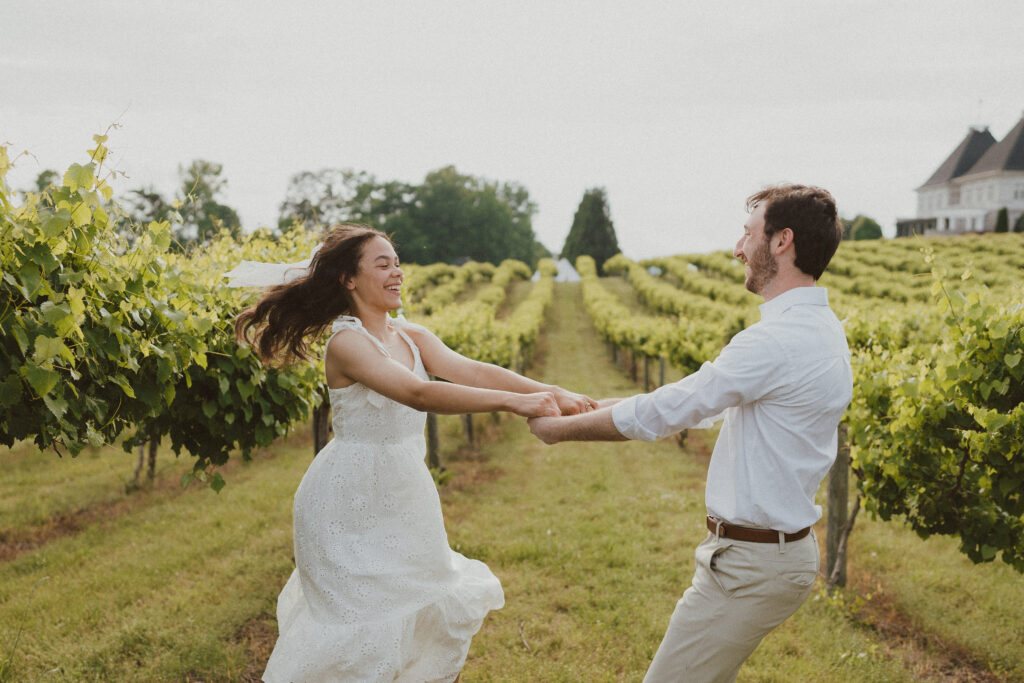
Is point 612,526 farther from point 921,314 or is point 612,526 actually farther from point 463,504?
point 921,314

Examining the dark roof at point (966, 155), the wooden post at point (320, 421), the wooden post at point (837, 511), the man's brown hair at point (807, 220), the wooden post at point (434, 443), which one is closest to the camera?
the man's brown hair at point (807, 220)

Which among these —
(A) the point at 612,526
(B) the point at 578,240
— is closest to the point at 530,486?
(A) the point at 612,526

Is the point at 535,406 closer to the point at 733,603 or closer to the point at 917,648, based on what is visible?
the point at 733,603

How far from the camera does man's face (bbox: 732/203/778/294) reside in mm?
2619

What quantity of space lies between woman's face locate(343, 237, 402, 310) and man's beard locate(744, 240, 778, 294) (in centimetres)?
159

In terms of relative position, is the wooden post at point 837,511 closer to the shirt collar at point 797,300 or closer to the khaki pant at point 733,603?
the khaki pant at point 733,603

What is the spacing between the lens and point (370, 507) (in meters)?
2.99

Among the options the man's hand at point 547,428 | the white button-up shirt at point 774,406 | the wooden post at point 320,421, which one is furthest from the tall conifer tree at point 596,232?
the white button-up shirt at point 774,406

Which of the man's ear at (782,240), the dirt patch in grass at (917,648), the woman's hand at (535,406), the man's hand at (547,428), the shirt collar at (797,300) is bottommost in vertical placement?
the dirt patch in grass at (917,648)

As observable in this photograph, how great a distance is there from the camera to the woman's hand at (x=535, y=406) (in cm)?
306

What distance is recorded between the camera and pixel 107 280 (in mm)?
3055

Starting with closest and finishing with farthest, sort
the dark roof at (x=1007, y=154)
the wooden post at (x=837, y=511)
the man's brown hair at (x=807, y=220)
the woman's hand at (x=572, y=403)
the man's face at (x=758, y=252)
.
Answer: the man's brown hair at (x=807, y=220) → the man's face at (x=758, y=252) → the woman's hand at (x=572, y=403) → the wooden post at (x=837, y=511) → the dark roof at (x=1007, y=154)

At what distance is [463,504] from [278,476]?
3.24 meters

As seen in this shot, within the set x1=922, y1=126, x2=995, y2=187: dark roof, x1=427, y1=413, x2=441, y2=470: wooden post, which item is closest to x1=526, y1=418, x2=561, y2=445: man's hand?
x1=427, y1=413, x2=441, y2=470: wooden post
